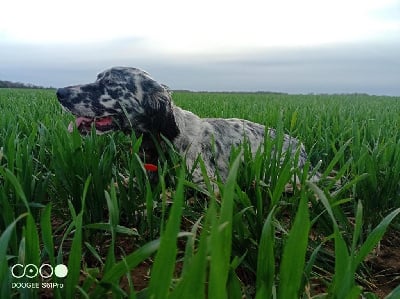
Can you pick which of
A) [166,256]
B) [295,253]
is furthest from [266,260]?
[166,256]

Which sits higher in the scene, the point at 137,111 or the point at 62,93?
the point at 62,93

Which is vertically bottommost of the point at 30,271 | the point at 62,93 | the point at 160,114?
the point at 30,271

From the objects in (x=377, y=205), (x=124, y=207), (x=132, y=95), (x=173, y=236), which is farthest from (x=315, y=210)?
(x=132, y=95)

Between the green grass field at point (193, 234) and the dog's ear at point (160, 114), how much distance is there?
715mm

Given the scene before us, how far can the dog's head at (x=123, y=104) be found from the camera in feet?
12.1

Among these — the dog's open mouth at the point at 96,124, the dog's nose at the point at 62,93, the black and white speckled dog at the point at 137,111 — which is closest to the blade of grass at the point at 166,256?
the black and white speckled dog at the point at 137,111

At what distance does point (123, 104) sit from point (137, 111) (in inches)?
5.1

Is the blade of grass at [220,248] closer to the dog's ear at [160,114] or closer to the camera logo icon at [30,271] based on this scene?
the camera logo icon at [30,271]

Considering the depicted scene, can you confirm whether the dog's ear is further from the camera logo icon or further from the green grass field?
the camera logo icon

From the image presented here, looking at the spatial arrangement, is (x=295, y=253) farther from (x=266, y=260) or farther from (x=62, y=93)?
(x=62, y=93)

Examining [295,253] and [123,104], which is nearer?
[295,253]

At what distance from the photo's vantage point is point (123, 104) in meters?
3.75

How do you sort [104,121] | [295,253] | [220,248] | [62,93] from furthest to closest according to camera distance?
[62,93] < [104,121] < [295,253] < [220,248]

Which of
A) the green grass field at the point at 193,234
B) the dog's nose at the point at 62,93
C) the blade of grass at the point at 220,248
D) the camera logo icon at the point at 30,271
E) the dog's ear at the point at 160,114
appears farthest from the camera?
the dog's nose at the point at 62,93
